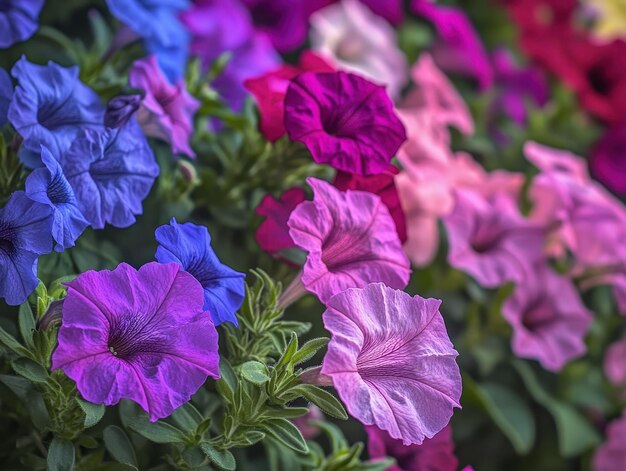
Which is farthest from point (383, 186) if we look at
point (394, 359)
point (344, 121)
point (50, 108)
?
point (50, 108)

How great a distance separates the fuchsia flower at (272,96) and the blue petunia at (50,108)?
16 centimetres

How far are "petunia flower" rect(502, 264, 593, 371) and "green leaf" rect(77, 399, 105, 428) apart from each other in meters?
0.58

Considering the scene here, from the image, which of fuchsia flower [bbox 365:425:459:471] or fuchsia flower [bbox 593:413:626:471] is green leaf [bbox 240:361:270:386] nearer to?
fuchsia flower [bbox 365:425:459:471]

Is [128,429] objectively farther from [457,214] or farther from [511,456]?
[511,456]

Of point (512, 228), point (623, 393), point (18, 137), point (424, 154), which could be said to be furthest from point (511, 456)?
point (18, 137)

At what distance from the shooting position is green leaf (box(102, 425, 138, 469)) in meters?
0.65

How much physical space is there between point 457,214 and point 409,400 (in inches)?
17.3

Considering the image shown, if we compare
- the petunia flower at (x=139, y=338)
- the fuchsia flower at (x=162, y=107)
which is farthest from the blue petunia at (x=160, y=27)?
the petunia flower at (x=139, y=338)

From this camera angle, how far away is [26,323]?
2.07 feet

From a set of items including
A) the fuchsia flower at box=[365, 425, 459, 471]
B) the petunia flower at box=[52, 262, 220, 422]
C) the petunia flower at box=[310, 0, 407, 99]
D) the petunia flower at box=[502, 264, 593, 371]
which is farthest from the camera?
the petunia flower at box=[310, 0, 407, 99]

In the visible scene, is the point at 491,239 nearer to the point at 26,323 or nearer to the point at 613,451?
the point at 613,451

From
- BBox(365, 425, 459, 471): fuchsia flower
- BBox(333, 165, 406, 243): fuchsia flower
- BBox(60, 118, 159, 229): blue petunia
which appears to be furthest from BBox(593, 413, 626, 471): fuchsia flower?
BBox(60, 118, 159, 229): blue petunia

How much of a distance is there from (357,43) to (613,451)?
2.35ft

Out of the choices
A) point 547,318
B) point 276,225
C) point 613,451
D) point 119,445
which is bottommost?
point 613,451
